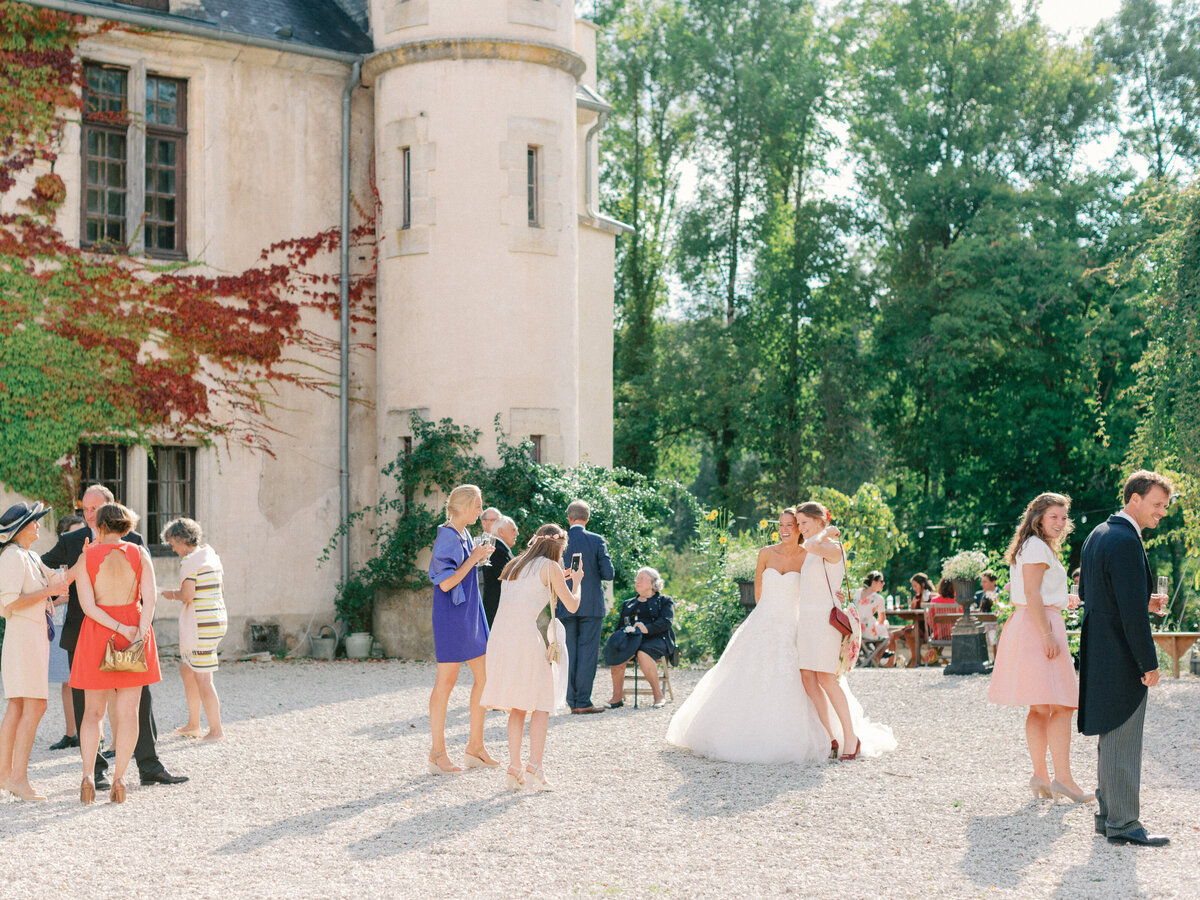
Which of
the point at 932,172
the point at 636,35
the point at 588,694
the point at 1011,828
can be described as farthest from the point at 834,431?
the point at 1011,828

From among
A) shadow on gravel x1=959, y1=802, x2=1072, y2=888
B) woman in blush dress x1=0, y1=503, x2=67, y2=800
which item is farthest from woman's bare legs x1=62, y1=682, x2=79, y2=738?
shadow on gravel x1=959, y1=802, x2=1072, y2=888

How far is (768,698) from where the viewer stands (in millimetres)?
8977

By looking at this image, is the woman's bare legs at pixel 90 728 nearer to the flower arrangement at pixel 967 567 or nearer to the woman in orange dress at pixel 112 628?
the woman in orange dress at pixel 112 628

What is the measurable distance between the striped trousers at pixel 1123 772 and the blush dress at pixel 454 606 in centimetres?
365

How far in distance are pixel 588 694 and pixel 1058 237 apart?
22.2 m

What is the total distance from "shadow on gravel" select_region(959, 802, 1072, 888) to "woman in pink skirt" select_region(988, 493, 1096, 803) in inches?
11.0

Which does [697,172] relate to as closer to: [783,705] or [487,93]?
[487,93]

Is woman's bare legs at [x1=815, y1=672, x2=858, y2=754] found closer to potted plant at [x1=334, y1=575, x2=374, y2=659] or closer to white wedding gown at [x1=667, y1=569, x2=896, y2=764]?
white wedding gown at [x1=667, y1=569, x2=896, y2=764]

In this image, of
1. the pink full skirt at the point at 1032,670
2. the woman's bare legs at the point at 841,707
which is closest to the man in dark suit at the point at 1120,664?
the pink full skirt at the point at 1032,670

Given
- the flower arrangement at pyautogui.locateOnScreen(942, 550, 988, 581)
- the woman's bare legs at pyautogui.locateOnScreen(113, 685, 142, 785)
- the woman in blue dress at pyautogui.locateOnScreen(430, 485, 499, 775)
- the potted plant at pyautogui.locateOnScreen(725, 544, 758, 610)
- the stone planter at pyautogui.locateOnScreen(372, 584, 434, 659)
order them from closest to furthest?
the woman's bare legs at pyautogui.locateOnScreen(113, 685, 142, 785)
the woman in blue dress at pyautogui.locateOnScreen(430, 485, 499, 775)
the potted plant at pyautogui.locateOnScreen(725, 544, 758, 610)
the flower arrangement at pyautogui.locateOnScreen(942, 550, 988, 581)
the stone planter at pyautogui.locateOnScreen(372, 584, 434, 659)

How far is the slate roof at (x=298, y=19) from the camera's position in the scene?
17.5m

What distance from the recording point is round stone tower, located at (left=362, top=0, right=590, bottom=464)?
57.0ft

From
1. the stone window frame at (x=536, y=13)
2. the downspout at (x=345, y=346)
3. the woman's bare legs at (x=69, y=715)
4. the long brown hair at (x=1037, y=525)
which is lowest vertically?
the woman's bare legs at (x=69, y=715)

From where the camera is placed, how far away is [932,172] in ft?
105
